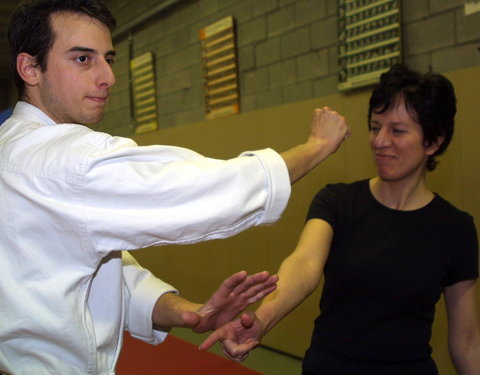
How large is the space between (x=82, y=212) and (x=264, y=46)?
10.9ft

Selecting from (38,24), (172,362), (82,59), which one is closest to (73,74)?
(82,59)

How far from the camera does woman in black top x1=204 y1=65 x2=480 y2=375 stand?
4.81 ft

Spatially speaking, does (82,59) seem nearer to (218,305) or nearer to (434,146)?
(218,305)

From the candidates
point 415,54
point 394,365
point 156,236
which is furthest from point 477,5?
point 156,236

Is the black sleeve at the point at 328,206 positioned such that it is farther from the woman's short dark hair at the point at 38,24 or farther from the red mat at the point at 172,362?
the red mat at the point at 172,362

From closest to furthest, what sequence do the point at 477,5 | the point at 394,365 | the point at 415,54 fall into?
the point at 394,365
the point at 477,5
the point at 415,54

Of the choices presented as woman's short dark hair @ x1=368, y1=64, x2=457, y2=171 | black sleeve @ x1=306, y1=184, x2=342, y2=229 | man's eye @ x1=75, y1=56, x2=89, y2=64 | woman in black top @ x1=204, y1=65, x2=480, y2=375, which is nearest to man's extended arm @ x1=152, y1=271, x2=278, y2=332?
woman in black top @ x1=204, y1=65, x2=480, y2=375

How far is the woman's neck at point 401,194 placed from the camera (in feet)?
5.41

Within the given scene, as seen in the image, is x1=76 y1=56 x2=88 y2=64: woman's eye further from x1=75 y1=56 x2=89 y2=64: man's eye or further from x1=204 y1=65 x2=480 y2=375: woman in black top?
x1=204 y1=65 x2=480 y2=375: woman in black top

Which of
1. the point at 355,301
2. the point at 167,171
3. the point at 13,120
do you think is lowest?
the point at 355,301

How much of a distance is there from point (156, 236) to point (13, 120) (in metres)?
0.45

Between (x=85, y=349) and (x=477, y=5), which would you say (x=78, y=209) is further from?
(x=477, y=5)

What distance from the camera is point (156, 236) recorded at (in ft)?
3.20

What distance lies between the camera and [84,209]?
3.10 feet
